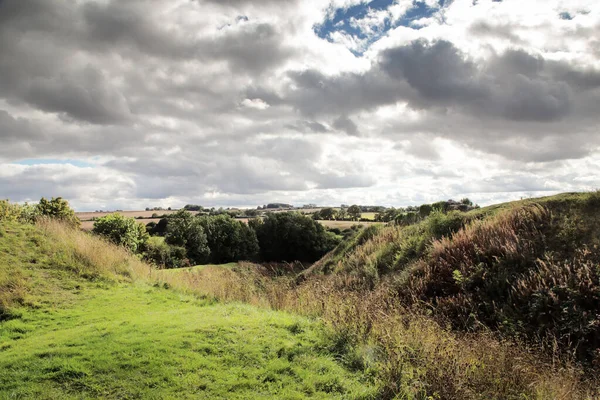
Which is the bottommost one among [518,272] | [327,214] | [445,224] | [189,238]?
[189,238]

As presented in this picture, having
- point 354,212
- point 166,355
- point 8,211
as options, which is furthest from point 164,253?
point 354,212

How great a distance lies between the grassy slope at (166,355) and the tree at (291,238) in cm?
6124

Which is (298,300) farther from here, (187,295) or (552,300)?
(552,300)

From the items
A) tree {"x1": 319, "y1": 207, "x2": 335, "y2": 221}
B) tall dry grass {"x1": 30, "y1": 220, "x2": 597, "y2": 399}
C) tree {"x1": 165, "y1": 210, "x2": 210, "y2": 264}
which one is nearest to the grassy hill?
tall dry grass {"x1": 30, "y1": 220, "x2": 597, "y2": 399}

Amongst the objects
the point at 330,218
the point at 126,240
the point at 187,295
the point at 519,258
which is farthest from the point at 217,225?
the point at 519,258

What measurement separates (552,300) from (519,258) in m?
2.10

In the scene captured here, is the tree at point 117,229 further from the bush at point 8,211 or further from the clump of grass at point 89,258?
the clump of grass at point 89,258

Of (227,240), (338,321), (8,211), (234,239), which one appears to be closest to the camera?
(338,321)

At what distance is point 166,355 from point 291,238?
219 feet

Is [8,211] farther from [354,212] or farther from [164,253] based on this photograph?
[354,212]

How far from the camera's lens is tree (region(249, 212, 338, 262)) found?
72062mm

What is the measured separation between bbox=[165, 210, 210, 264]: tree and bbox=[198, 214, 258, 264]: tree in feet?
14.1

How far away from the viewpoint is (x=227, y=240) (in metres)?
68.2

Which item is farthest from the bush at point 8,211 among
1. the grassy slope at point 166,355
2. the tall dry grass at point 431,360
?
the tall dry grass at point 431,360
